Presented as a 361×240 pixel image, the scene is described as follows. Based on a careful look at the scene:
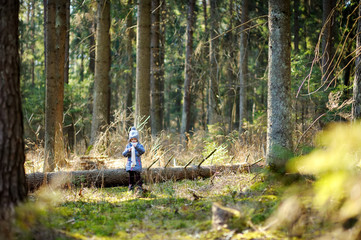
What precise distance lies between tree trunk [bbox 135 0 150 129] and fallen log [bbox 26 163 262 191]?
3.33m

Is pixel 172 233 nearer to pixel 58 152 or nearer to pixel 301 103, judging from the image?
pixel 58 152

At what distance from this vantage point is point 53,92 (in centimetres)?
840

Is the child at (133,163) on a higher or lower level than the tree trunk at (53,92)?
lower

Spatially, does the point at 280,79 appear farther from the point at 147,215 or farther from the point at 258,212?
the point at 147,215

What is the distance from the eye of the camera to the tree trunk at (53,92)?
27.1 ft

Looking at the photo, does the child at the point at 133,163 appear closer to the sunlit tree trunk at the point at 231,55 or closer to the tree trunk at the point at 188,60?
the sunlit tree trunk at the point at 231,55

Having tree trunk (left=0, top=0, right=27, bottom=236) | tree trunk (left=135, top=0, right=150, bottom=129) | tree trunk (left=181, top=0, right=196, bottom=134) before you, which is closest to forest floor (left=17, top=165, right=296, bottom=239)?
tree trunk (left=0, top=0, right=27, bottom=236)

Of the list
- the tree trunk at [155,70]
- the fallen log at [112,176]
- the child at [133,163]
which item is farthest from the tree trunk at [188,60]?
the child at [133,163]

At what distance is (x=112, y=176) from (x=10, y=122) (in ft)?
13.7

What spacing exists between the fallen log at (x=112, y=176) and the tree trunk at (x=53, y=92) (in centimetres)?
136

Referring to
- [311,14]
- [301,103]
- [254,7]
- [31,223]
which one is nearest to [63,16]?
[31,223]

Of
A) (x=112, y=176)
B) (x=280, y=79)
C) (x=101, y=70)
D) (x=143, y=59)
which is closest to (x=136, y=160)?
(x=112, y=176)

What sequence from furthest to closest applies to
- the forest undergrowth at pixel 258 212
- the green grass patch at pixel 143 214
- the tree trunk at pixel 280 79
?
the tree trunk at pixel 280 79 < the green grass patch at pixel 143 214 < the forest undergrowth at pixel 258 212

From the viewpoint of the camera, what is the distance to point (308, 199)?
12.7 ft
